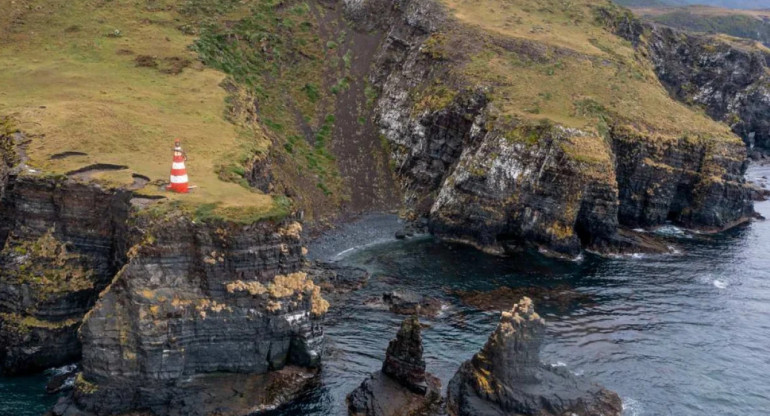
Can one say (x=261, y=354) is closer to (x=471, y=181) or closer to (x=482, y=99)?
(x=471, y=181)

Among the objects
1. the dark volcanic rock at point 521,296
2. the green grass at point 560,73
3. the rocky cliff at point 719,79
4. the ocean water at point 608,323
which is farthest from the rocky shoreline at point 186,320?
the rocky cliff at point 719,79

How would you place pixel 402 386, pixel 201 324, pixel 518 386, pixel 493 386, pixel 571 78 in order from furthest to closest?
pixel 571 78 < pixel 402 386 < pixel 518 386 < pixel 493 386 < pixel 201 324

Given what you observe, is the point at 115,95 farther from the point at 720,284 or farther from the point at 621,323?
the point at 720,284

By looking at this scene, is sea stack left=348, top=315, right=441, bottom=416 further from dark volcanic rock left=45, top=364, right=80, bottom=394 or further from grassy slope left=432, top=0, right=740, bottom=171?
grassy slope left=432, top=0, right=740, bottom=171

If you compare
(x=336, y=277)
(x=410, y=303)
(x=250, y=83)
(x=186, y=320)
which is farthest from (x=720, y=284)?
(x=250, y=83)

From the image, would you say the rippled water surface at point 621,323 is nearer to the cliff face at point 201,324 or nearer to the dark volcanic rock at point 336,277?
the dark volcanic rock at point 336,277

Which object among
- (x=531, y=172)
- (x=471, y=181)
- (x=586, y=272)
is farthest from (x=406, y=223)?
(x=586, y=272)

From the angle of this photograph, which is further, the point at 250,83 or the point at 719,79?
the point at 719,79
